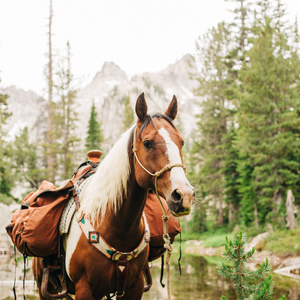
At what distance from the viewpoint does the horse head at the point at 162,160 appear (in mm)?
2018

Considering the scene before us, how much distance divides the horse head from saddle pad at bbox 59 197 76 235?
0.98 metres

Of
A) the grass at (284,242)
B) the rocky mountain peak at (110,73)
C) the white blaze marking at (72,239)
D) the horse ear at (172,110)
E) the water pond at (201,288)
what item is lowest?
the grass at (284,242)

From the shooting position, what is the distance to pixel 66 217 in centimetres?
302

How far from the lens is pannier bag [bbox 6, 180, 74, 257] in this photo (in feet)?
9.71

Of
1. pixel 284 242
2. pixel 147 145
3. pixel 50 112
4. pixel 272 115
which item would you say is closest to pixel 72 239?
pixel 147 145

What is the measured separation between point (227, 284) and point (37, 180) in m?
19.8

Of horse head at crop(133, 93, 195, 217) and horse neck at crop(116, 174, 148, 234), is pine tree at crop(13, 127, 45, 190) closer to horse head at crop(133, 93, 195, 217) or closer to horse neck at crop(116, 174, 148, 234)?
horse neck at crop(116, 174, 148, 234)

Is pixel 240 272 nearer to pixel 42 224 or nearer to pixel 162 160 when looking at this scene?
pixel 162 160

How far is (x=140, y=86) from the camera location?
89.3m

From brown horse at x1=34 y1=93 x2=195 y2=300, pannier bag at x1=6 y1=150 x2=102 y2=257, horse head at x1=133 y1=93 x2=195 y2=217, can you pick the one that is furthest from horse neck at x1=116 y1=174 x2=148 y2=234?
pannier bag at x1=6 y1=150 x2=102 y2=257

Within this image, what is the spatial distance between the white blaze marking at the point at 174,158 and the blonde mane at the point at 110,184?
44 cm

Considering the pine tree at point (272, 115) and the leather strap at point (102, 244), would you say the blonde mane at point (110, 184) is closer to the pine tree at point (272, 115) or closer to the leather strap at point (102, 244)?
the leather strap at point (102, 244)

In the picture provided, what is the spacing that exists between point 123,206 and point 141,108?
85cm

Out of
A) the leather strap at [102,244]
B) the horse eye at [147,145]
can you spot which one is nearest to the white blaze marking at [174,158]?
the horse eye at [147,145]
